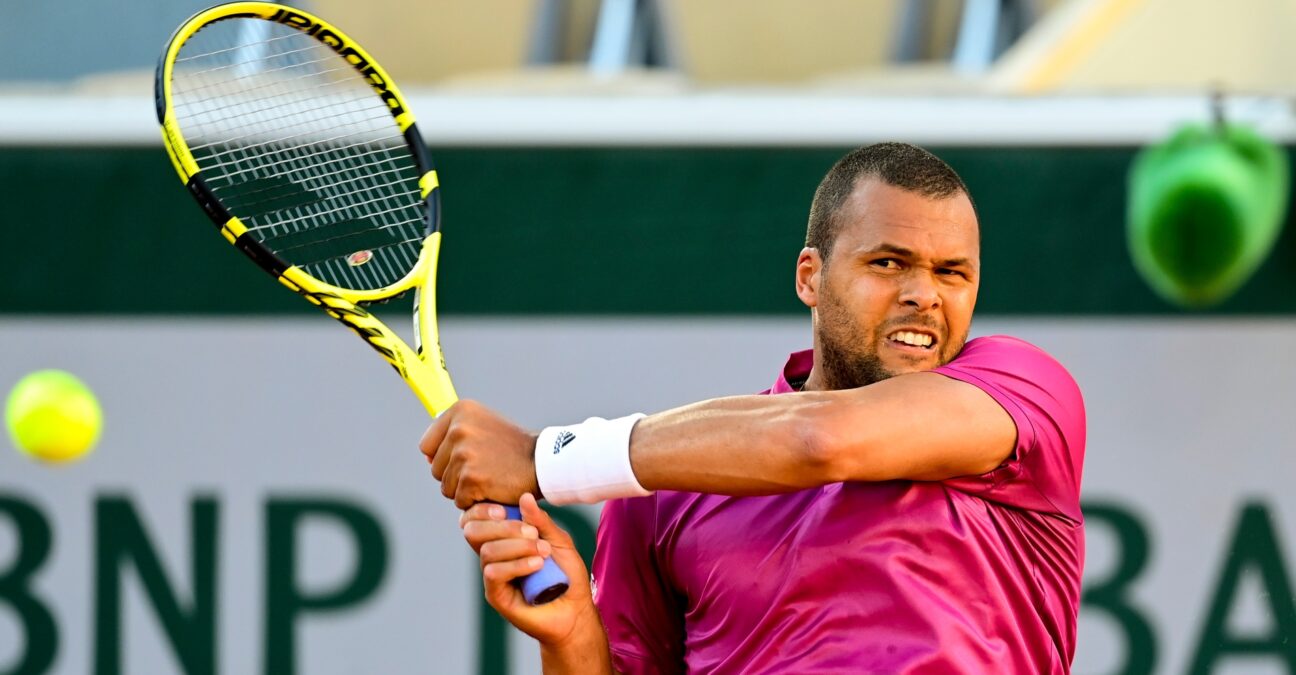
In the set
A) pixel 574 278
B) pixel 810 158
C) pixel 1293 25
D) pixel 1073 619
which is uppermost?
pixel 1293 25

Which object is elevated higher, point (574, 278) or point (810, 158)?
point (810, 158)

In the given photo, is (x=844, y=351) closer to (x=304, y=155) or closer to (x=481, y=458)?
(x=481, y=458)

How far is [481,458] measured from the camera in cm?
234

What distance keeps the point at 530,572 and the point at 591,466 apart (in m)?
0.19

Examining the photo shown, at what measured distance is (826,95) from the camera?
4664mm

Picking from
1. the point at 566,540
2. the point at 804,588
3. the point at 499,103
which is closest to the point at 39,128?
the point at 499,103

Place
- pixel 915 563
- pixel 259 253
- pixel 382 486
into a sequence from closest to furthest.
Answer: pixel 915 563 < pixel 259 253 < pixel 382 486

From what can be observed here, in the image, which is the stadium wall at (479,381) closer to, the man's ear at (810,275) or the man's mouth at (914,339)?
the man's ear at (810,275)

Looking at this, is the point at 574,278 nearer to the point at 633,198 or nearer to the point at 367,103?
the point at 633,198

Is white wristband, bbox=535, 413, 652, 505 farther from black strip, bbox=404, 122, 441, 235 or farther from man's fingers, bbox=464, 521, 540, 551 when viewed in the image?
black strip, bbox=404, 122, 441, 235

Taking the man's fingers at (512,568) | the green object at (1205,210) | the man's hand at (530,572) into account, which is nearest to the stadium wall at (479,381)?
the green object at (1205,210)

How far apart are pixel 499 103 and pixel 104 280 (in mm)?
1140

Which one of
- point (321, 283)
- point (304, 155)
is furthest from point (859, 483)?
point (304, 155)

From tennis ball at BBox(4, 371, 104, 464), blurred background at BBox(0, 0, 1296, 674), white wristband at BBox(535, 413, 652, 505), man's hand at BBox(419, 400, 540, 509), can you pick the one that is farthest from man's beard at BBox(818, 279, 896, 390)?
tennis ball at BBox(4, 371, 104, 464)
